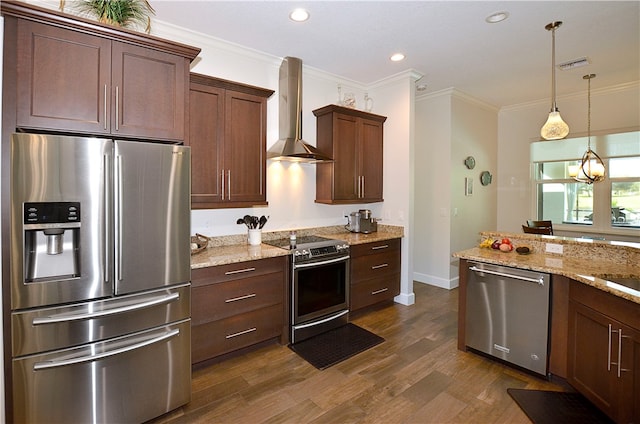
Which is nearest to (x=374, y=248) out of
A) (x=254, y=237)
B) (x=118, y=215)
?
(x=254, y=237)

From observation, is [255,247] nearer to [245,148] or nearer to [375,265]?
[245,148]

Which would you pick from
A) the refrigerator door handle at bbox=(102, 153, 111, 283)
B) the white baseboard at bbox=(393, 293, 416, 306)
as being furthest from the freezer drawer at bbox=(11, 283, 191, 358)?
the white baseboard at bbox=(393, 293, 416, 306)

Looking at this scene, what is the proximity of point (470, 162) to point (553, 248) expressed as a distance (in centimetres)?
257

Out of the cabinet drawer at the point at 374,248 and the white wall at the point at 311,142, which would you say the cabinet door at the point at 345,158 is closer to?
the white wall at the point at 311,142

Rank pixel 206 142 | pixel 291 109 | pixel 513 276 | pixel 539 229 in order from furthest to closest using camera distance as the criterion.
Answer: pixel 539 229, pixel 291 109, pixel 206 142, pixel 513 276

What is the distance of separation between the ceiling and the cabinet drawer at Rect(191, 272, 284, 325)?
227 centimetres

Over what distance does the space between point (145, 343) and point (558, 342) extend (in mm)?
2890

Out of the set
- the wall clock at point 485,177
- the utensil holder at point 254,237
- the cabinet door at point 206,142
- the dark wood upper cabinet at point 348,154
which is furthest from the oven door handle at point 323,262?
the wall clock at point 485,177

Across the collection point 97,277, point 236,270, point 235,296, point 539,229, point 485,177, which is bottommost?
point 235,296

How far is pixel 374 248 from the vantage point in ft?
12.8

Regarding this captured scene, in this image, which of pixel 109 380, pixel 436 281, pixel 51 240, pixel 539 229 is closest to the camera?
pixel 51 240

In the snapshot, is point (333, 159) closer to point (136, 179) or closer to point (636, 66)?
point (136, 179)

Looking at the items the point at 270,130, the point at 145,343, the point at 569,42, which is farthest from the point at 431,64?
the point at 145,343

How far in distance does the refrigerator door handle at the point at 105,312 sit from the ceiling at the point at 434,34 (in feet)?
7.45
